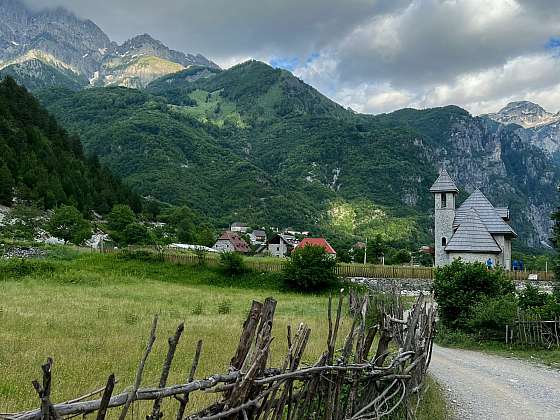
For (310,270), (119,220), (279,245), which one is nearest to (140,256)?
(310,270)

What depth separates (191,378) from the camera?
14.1 feet

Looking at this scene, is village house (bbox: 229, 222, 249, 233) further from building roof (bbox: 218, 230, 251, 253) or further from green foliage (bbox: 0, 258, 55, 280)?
green foliage (bbox: 0, 258, 55, 280)

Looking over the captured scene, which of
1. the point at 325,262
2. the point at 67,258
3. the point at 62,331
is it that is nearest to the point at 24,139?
the point at 67,258

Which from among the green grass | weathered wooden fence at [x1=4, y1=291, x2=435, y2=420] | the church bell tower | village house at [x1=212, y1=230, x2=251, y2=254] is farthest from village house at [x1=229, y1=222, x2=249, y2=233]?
weathered wooden fence at [x1=4, y1=291, x2=435, y2=420]

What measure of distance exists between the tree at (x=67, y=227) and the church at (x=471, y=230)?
35720mm

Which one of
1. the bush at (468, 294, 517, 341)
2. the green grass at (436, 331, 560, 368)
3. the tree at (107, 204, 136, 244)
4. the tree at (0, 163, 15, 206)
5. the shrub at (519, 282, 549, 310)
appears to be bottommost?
the green grass at (436, 331, 560, 368)

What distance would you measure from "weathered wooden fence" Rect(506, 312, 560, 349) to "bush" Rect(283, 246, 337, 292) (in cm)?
2031

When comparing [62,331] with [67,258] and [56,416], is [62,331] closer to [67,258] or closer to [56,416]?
[56,416]

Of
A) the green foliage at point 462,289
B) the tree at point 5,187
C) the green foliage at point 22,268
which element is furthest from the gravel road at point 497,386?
the tree at point 5,187

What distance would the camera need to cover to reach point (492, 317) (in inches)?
693

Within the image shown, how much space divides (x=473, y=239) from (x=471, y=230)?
2.86 feet

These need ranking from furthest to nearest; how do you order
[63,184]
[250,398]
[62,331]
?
[63,184] < [62,331] < [250,398]

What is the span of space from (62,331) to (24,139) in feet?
234

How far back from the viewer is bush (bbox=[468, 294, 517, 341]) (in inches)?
684
